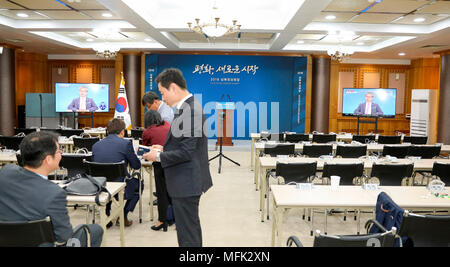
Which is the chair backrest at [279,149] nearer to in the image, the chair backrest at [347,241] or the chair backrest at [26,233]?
the chair backrest at [347,241]

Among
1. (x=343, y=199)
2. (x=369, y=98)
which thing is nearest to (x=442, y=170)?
(x=343, y=199)

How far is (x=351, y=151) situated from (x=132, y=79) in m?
8.50

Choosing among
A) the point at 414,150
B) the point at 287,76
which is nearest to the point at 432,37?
the point at 414,150

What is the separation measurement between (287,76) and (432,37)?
4979mm

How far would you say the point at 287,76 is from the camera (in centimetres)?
1262

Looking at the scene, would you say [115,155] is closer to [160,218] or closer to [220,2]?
[160,218]

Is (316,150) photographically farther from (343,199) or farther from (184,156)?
(184,156)

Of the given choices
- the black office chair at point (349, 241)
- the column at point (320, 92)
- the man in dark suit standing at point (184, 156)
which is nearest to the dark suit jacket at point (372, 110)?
the column at point (320, 92)

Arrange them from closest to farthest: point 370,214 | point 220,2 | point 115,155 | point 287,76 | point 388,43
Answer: point 115,155 → point 370,214 → point 220,2 → point 388,43 → point 287,76

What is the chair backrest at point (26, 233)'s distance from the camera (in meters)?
2.10

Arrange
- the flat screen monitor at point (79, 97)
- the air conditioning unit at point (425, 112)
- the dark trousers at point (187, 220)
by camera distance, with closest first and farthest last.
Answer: the dark trousers at point (187, 220), the air conditioning unit at point (425, 112), the flat screen monitor at point (79, 97)

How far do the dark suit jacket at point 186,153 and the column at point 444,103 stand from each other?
1017 cm

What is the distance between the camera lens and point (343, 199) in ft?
10.3

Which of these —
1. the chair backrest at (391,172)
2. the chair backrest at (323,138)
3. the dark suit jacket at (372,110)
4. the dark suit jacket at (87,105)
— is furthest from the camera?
the dark suit jacket at (372,110)
